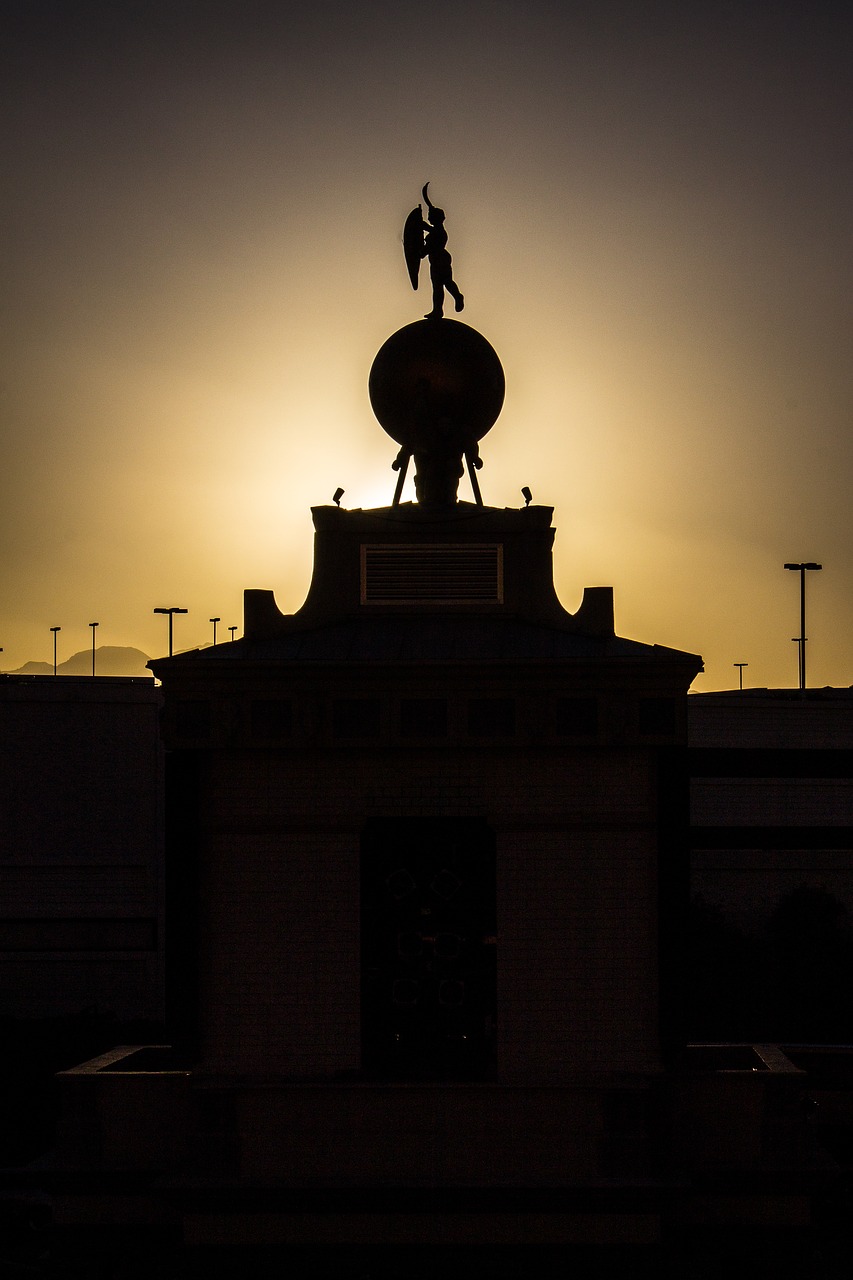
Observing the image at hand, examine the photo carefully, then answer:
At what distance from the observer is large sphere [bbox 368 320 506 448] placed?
16562mm

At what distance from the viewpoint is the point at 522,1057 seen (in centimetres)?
1279

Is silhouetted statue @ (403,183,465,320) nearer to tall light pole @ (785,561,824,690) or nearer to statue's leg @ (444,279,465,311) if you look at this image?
statue's leg @ (444,279,465,311)

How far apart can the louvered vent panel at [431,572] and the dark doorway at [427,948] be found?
2.84 m

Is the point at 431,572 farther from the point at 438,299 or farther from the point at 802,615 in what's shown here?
the point at 802,615

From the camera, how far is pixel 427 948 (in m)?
13.2

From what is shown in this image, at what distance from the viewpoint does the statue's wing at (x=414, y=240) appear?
1705cm

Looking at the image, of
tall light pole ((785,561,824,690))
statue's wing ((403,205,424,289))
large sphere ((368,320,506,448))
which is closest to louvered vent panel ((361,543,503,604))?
large sphere ((368,320,506,448))

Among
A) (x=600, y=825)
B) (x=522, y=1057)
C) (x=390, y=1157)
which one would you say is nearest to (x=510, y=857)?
(x=600, y=825)

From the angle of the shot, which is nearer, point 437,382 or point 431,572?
point 431,572

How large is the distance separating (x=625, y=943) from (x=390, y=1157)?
3209 mm

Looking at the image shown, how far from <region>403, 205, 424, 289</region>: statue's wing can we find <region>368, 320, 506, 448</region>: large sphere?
35.2 inches

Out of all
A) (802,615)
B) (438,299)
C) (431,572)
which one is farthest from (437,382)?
(802,615)

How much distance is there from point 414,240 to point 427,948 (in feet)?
31.2

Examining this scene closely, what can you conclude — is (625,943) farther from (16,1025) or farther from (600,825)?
(16,1025)
